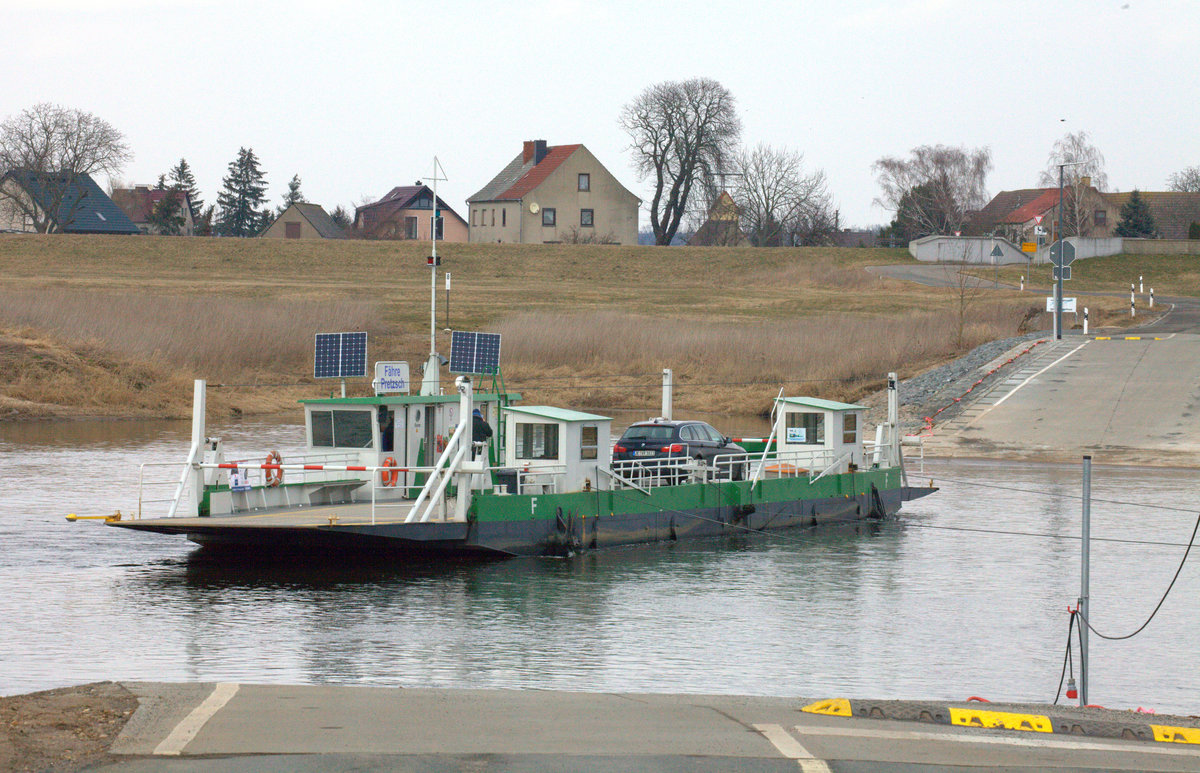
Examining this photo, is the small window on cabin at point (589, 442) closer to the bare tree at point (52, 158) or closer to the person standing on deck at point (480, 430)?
the person standing on deck at point (480, 430)

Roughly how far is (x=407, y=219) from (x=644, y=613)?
384 feet

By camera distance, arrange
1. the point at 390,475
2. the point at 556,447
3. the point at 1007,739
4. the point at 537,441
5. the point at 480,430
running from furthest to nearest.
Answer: the point at 390,475 < the point at 537,441 < the point at 556,447 < the point at 480,430 < the point at 1007,739

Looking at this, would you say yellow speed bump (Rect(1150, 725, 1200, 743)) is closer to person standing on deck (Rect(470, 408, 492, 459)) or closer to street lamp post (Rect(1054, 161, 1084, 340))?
person standing on deck (Rect(470, 408, 492, 459))

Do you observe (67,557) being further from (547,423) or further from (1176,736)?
(1176,736)

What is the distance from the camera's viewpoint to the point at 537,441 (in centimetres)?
2762

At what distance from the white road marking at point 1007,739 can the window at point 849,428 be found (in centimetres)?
2300

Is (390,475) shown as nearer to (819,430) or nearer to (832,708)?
(819,430)

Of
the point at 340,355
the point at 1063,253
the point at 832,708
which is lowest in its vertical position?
the point at 832,708

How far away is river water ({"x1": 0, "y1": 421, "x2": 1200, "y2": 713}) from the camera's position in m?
17.0

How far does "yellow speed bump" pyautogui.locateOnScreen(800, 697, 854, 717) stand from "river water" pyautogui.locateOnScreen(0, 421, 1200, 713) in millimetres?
3657

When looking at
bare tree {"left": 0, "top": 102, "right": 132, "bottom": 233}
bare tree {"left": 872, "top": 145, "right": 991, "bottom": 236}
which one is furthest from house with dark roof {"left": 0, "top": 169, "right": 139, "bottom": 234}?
bare tree {"left": 872, "top": 145, "right": 991, "bottom": 236}

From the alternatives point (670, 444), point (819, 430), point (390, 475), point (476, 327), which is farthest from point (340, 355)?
point (476, 327)

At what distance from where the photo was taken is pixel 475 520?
24.8 meters

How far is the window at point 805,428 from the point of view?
113 ft
